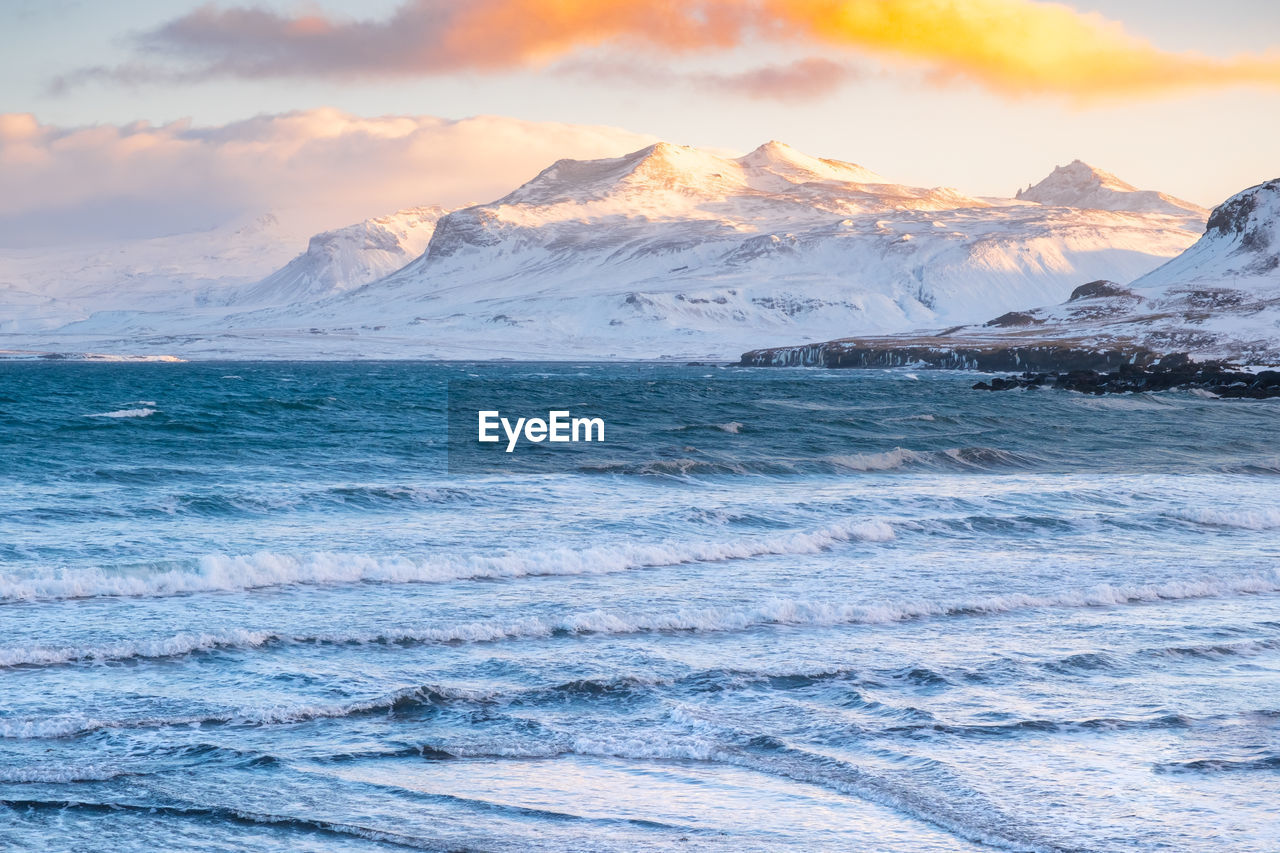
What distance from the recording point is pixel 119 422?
5497 cm

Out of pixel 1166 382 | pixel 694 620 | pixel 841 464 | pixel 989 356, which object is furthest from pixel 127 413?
pixel 989 356

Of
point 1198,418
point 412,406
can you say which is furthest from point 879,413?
point 412,406

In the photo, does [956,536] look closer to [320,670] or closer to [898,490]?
[898,490]

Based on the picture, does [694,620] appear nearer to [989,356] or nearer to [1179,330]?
[989,356]

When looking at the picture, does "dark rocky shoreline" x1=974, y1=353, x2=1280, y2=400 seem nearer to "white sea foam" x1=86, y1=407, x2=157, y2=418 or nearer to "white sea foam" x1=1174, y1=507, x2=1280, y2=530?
"white sea foam" x1=1174, y1=507, x2=1280, y2=530

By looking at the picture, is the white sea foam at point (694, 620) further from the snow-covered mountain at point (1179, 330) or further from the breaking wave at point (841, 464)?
the snow-covered mountain at point (1179, 330)

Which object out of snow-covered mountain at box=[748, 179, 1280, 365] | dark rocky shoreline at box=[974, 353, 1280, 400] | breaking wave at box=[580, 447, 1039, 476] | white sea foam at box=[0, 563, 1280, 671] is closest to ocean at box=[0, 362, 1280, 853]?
white sea foam at box=[0, 563, 1280, 671]

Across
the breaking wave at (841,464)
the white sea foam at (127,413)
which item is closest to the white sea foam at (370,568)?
the breaking wave at (841,464)

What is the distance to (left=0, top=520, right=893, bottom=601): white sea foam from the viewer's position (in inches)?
812

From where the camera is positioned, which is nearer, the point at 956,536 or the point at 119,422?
the point at 956,536

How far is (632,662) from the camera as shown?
52.8 ft

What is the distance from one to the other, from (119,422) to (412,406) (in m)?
21.2

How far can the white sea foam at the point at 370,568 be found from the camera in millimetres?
20625

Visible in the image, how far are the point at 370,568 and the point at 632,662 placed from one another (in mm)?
8061
